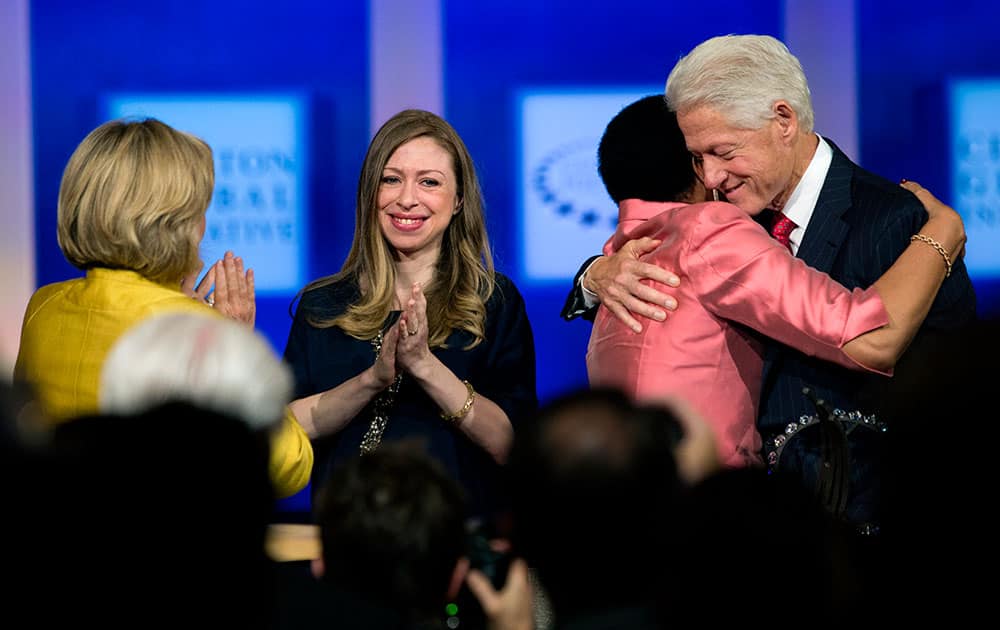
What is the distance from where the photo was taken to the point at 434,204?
340 cm

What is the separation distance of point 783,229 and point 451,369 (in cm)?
101

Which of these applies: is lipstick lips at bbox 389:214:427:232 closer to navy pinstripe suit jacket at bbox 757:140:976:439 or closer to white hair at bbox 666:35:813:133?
white hair at bbox 666:35:813:133

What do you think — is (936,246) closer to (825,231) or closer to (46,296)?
(825,231)

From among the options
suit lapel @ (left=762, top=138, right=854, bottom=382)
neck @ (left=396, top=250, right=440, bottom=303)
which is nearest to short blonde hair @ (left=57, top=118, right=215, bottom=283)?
neck @ (left=396, top=250, right=440, bottom=303)

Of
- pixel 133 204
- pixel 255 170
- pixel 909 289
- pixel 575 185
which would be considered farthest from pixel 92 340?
pixel 575 185

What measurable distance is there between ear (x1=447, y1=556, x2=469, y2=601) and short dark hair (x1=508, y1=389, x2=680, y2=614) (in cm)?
39

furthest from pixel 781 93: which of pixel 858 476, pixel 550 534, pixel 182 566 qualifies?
pixel 182 566

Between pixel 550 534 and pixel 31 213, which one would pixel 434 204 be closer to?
pixel 550 534

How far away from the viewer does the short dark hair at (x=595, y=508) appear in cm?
146

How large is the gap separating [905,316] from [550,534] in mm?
1259

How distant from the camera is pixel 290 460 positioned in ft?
7.52

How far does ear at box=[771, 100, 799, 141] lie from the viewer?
2.69 metres

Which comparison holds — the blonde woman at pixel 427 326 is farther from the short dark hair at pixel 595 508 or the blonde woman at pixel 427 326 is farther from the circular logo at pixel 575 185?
the circular logo at pixel 575 185

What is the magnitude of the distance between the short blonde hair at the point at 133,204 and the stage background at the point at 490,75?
10.2 feet
